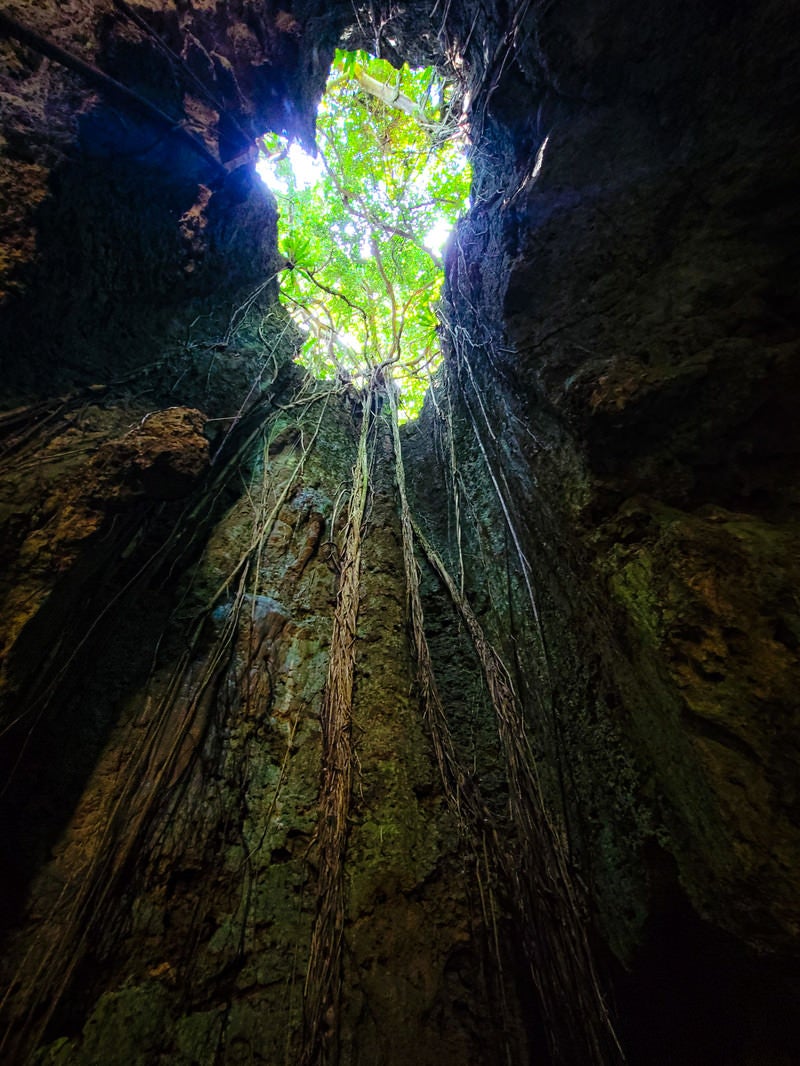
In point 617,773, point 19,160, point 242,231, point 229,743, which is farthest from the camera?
point 242,231

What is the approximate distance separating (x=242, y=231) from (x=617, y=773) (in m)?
4.15

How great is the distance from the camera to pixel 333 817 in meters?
1.91

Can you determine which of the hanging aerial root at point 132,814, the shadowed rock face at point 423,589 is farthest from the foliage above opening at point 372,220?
the hanging aerial root at point 132,814

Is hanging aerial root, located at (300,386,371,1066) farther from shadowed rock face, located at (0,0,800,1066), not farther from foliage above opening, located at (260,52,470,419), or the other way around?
foliage above opening, located at (260,52,470,419)

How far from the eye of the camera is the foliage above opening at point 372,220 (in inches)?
225

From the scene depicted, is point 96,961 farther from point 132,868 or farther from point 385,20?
point 385,20

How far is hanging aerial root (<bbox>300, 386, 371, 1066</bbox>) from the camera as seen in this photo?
1517 millimetres

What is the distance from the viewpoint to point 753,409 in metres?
1.73

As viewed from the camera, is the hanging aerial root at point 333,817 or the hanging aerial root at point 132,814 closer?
the hanging aerial root at point 132,814

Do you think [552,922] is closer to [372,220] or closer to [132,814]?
[132,814]

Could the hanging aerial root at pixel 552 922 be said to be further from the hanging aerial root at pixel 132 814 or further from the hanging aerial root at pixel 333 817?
the hanging aerial root at pixel 132 814

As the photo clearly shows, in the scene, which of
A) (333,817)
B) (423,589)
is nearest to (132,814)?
(333,817)

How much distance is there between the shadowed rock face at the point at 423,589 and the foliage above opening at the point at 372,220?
2805 millimetres

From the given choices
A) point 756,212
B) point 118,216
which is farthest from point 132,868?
point 756,212
